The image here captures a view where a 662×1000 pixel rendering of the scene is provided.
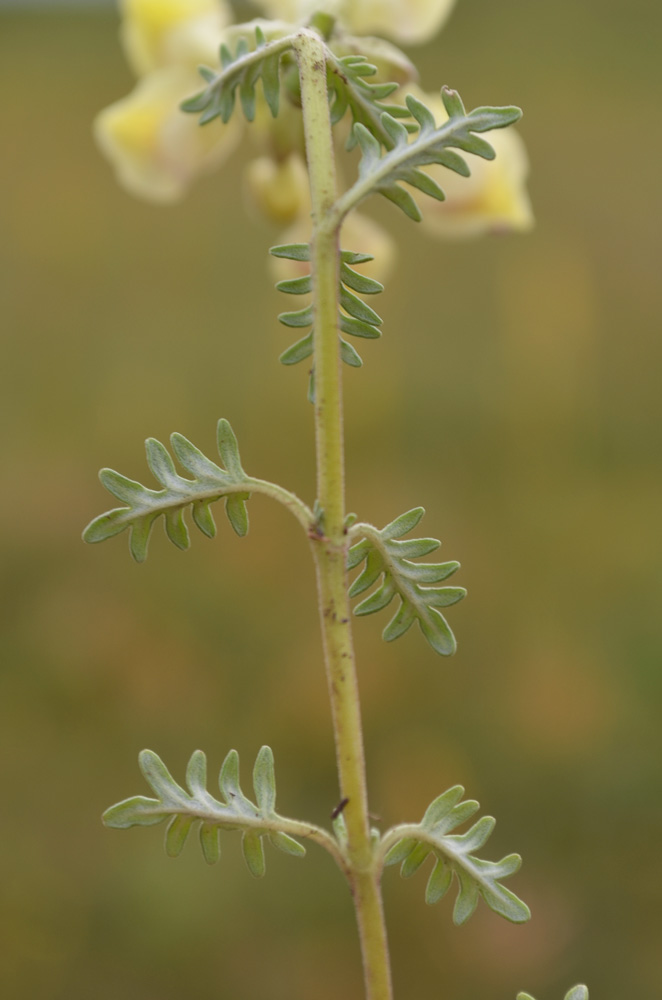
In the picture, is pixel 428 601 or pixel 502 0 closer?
pixel 428 601

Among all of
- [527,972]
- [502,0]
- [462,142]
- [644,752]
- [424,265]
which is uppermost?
[502,0]

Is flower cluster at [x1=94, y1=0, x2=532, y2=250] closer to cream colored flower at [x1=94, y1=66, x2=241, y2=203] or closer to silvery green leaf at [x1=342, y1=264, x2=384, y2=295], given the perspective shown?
cream colored flower at [x1=94, y1=66, x2=241, y2=203]

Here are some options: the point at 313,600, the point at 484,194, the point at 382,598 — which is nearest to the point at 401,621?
the point at 382,598

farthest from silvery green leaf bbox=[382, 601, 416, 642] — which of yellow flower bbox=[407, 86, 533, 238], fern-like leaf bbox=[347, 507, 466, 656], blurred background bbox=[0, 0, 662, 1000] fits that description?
blurred background bbox=[0, 0, 662, 1000]

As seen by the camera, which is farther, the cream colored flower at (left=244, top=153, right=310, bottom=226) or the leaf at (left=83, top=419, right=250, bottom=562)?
the cream colored flower at (left=244, top=153, right=310, bottom=226)

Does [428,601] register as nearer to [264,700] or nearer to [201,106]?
Answer: [201,106]

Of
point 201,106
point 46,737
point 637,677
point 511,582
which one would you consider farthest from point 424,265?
point 201,106

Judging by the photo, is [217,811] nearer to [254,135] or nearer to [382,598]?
[382,598]
